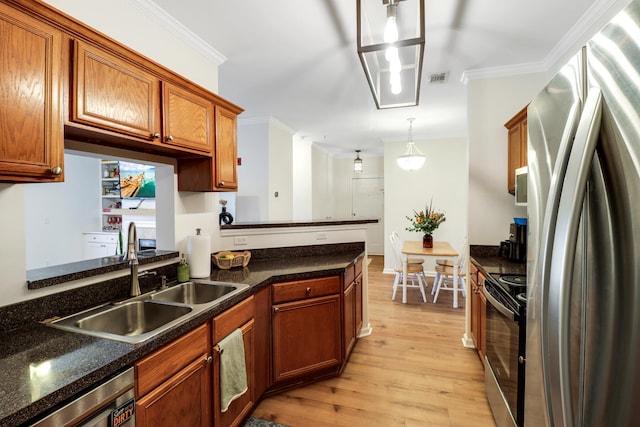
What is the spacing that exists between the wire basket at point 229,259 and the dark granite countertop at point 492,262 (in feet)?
6.02

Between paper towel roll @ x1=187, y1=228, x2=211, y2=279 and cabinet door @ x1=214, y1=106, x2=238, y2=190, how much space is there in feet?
1.33

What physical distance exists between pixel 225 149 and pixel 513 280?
2166mm

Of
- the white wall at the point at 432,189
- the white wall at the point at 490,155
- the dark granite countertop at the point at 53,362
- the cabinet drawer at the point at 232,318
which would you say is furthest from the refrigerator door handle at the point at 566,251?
the white wall at the point at 432,189

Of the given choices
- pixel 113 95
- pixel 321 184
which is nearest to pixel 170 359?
pixel 113 95

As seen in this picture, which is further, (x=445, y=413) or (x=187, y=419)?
(x=445, y=413)

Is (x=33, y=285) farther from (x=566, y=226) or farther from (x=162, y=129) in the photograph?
(x=566, y=226)

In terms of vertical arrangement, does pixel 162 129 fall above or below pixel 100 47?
below

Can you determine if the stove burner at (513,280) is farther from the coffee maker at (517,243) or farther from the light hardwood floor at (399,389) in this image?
the light hardwood floor at (399,389)

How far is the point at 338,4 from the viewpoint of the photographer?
1.93 metres

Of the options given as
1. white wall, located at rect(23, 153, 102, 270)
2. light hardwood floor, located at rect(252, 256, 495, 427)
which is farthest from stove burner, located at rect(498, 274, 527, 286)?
white wall, located at rect(23, 153, 102, 270)

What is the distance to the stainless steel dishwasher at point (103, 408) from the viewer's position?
0.90 m

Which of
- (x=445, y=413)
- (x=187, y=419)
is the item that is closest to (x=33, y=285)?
(x=187, y=419)

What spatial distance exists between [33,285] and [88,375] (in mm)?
713

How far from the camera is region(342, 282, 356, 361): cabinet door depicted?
8.18 feet
